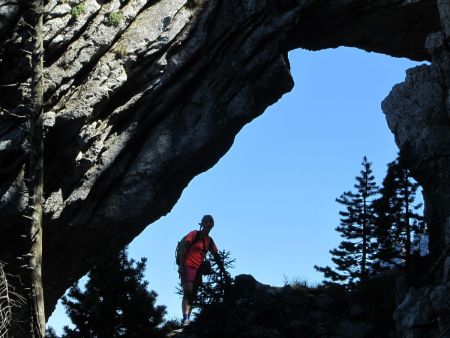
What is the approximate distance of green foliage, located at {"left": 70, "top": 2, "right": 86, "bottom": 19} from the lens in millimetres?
18109

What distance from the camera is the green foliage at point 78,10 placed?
59.4ft

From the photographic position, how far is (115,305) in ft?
58.6

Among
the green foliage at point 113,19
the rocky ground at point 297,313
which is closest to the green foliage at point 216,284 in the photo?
the rocky ground at point 297,313

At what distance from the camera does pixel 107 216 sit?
61.3ft

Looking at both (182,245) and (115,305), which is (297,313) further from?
(115,305)

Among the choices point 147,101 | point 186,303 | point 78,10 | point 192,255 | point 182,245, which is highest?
point 78,10

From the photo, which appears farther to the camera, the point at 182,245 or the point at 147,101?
the point at 147,101

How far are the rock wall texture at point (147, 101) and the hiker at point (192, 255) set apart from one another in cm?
181

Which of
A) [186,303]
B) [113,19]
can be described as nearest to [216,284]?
[186,303]

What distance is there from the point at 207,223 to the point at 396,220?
507cm

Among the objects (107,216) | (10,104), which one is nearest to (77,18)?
→ (10,104)

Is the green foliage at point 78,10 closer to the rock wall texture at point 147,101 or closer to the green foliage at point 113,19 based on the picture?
the rock wall texture at point 147,101

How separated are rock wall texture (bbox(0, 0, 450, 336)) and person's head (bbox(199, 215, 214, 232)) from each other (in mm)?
1741

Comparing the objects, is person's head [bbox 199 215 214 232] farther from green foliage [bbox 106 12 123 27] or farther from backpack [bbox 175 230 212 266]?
green foliage [bbox 106 12 123 27]
